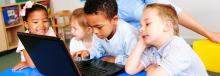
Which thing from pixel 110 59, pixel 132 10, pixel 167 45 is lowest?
pixel 110 59

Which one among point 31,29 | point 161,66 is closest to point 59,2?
point 31,29

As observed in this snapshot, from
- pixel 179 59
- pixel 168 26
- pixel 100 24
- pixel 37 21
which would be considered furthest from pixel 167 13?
pixel 37 21

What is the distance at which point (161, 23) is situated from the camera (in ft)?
3.35

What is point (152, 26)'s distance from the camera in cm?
102

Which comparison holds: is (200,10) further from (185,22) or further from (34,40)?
(34,40)

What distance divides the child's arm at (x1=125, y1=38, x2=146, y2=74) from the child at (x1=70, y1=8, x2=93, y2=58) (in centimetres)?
60

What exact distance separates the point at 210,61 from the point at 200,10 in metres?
2.29

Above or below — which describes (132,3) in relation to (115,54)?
above

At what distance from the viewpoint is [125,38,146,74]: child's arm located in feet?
3.68

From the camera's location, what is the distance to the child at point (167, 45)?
0.98 metres

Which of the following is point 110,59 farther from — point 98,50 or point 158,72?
point 158,72

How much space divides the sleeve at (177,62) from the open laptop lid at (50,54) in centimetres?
31

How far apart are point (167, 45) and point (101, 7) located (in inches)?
14.2

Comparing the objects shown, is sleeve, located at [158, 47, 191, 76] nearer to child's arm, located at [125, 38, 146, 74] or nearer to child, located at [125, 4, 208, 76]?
child, located at [125, 4, 208, 76]
